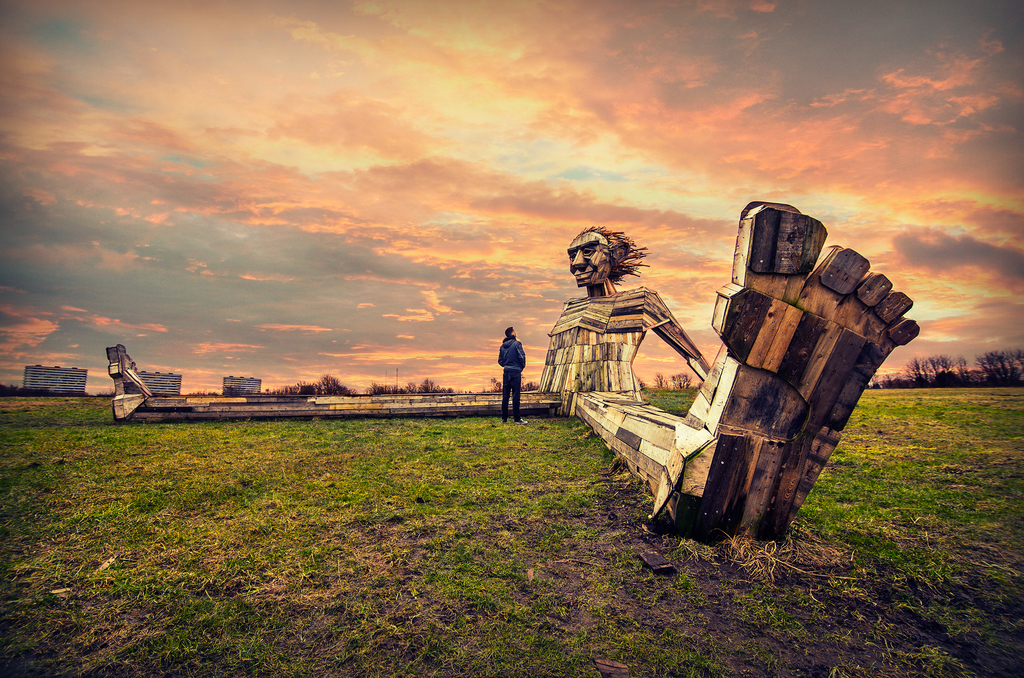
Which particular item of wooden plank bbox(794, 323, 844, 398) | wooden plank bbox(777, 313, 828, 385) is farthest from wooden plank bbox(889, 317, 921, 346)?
wooden plank bbox(777, 313, 828, 385)

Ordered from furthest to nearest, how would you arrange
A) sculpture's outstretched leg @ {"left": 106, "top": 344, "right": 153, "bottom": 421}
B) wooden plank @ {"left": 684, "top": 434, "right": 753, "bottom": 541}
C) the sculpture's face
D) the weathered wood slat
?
the sculpture's face < the weathered wood slat < sculpture's outstretched leg @ {"left": 106, "top": 344, "right": 153, "bottom": 421} < wooden plank @ {"left": 684, "top": 434, "right": 753, "bottom": 541}

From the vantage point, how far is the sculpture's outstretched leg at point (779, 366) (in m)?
3.19

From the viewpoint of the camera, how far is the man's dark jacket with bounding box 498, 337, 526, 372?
1067 cm

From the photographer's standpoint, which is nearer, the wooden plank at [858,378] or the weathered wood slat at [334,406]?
the wooden plank at [858,378]

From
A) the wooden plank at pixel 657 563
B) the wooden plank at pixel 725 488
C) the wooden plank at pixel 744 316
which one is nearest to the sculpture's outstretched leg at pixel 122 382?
the wooden plank at pixel 657 563

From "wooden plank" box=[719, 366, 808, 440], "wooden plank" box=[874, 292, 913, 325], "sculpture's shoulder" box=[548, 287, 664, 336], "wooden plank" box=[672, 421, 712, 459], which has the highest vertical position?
"sculpture's shoulder" box=[548, 287, 664, 336]

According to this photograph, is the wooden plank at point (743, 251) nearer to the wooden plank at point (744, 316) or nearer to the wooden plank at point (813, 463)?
the wooden plank at point (744, 316)

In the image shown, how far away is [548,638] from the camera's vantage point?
249cm

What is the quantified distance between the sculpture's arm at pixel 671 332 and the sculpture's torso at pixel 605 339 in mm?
23

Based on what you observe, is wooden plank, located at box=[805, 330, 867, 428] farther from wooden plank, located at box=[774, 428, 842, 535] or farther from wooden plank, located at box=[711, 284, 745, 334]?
wooden plank, located at box=[711, 284, 745, 334]

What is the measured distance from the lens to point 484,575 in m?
3.16

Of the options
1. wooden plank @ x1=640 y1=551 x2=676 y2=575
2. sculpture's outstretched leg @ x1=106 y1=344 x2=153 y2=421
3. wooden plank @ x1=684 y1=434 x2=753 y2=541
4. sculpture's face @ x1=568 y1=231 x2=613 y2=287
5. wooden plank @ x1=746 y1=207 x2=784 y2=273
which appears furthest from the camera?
sculpture's face @ x1=568 y1=231 x2=613 y2=287

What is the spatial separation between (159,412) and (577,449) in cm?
999

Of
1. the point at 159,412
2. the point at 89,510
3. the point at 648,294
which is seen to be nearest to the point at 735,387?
the point at 89,510
